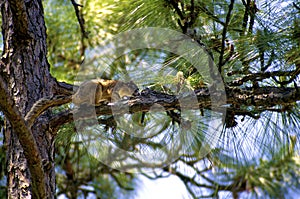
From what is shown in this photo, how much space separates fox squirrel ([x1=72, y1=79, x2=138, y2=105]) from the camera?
1.35m

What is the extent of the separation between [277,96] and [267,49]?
107mm

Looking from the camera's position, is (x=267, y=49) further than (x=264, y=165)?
No

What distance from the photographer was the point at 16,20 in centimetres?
133

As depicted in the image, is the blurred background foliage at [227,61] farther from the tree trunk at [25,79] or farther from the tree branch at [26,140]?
the tree branch at [26,140]

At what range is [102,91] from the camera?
1462 mm

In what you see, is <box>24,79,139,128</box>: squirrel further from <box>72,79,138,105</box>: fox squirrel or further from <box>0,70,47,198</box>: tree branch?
<box>0,70,47,198</box>: tree branch

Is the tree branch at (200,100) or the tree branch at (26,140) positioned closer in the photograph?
the tree branch at (26,140)

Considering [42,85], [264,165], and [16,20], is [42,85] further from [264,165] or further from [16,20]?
[264,165]

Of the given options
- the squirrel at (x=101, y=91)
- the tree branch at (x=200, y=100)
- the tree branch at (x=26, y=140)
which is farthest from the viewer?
the squirrel at (x=101, y=91)

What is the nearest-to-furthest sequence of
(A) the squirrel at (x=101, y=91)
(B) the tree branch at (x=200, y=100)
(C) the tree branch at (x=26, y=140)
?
(C) the tree branch at (x=26, y=140) → (B) the tree branch at (x=200, y=100) → (A) the squirrel at (x=101, y=91)

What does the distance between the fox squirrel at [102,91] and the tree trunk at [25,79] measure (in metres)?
0.09

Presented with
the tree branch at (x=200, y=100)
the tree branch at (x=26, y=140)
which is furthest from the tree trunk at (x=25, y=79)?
the tree branch at (x=200, y=100)

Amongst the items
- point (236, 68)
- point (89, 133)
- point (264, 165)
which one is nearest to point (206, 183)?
point (264, 165)

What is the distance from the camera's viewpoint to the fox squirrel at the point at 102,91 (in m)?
1.35
